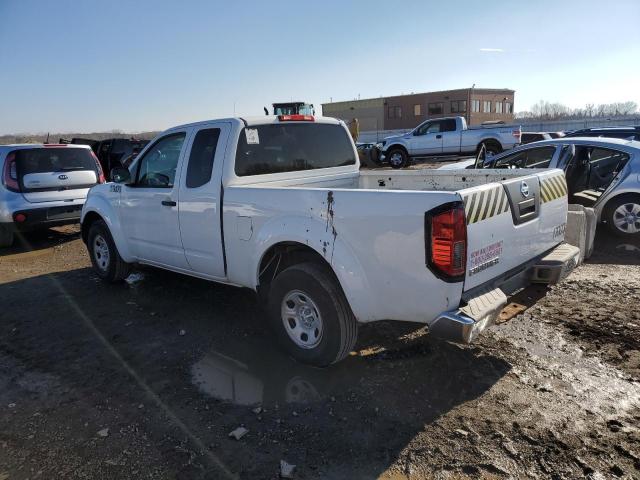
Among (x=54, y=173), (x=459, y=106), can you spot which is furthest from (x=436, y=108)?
(x=54, y=173)

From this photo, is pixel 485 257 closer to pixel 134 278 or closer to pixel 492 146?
pixel 134 278

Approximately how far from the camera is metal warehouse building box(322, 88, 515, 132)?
5447 centimetres

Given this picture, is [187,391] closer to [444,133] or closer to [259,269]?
[259,269]

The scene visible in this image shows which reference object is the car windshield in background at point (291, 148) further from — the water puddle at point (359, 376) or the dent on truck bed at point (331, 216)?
the water puddle at point (359, 376)

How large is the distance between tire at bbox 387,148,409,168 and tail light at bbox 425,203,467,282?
18.6 meters

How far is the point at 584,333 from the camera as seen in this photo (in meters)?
4.14

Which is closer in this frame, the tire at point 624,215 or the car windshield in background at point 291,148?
the car windshield in background at point 291,148

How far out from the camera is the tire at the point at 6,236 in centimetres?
822

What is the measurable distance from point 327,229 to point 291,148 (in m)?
1.64

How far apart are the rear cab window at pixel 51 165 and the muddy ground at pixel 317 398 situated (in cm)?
403

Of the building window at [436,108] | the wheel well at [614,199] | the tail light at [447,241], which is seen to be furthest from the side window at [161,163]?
the building window at [436,108]

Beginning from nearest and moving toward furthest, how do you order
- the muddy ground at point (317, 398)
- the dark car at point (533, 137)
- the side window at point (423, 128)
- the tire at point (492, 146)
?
the muddy ground at point (317, 398), the dark car at point (533, 137), the tire at point (492, 146), the side window at point (423, 128)

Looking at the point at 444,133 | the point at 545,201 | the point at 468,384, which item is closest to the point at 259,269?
the point at 468,384

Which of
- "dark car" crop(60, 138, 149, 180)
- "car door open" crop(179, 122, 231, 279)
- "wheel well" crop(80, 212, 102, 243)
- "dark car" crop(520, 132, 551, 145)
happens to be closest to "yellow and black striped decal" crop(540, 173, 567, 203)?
"car door open" crop(179, 122, 231, 279)
